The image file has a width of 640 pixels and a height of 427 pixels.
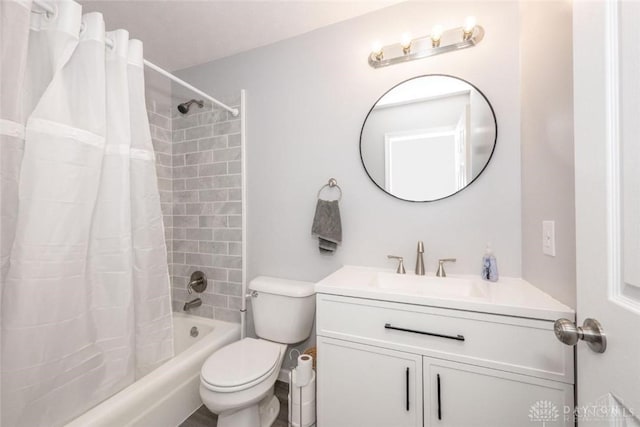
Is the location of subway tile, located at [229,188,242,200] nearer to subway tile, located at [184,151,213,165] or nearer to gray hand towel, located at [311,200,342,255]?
subway tile, located at [184,151,213,165]

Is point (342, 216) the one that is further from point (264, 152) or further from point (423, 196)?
point (264, 152)

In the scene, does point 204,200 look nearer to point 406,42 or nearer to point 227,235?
point 227,235

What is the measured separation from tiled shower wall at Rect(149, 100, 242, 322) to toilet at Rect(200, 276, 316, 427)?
1.22ft

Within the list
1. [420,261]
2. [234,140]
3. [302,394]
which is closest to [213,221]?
[234,140]

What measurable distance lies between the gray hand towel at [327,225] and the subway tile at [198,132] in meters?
1.06

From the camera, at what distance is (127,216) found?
111 centimetres

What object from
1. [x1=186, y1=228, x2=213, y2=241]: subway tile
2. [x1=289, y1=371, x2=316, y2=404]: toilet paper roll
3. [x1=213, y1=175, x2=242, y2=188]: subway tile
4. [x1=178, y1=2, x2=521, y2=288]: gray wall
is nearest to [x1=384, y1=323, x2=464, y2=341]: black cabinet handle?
[x1=178, y1=2, x2=521, y2=288]: gray wall

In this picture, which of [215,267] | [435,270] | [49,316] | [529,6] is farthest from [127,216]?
[529,6]

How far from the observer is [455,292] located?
1156mm

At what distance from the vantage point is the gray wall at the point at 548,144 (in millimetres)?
834

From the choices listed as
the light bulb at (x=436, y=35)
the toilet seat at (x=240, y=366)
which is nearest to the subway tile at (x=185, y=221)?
the toilet seat at (x=240, y=366)

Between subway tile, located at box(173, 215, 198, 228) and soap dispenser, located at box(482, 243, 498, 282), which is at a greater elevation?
subway tile, located at box(173, 215, 198, 228)

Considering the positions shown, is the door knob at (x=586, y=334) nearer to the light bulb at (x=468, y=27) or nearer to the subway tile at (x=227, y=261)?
the light bulb at (x=468, y=27)

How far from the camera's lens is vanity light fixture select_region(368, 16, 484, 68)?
1.24m
